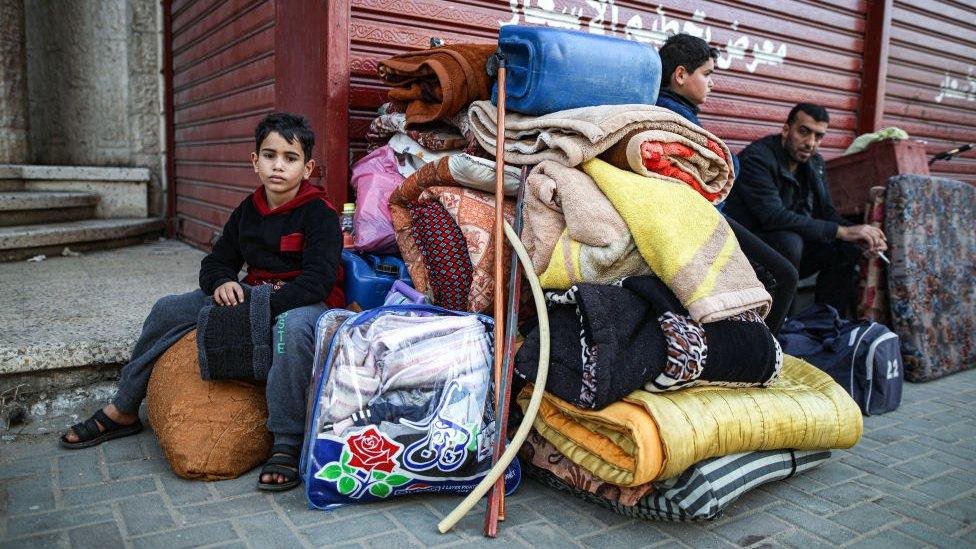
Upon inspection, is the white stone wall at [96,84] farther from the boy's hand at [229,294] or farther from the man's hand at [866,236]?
the man's hand at [866,236]

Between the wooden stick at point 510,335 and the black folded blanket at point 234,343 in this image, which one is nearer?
the wooden stick at point 510,335

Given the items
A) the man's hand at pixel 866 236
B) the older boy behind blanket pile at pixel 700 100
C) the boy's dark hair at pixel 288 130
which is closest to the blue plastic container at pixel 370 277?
the boy's dark hair at pixel 288 130

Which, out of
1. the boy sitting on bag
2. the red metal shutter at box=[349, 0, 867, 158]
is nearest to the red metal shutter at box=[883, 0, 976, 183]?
the red metal shutter at box=[349, 0, 867, 158]

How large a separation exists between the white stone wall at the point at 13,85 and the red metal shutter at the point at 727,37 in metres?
3.92

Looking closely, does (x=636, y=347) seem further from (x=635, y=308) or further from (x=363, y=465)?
(x=363, y=465)

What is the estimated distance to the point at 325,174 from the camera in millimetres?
3893

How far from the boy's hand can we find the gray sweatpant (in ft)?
0.55

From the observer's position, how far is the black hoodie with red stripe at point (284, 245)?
9.32 feet

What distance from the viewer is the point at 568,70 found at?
3.08 metres

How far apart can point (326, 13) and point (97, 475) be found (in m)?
2.43

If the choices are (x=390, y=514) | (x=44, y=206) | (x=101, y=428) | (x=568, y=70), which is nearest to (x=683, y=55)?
(x=568, y=70)

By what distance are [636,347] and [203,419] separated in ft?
5.01

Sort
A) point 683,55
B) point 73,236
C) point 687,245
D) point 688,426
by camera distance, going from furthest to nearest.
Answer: point 73,236
point 683,55
point 687,245
point 688,426

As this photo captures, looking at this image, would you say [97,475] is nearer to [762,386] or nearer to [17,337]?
[17,337]
